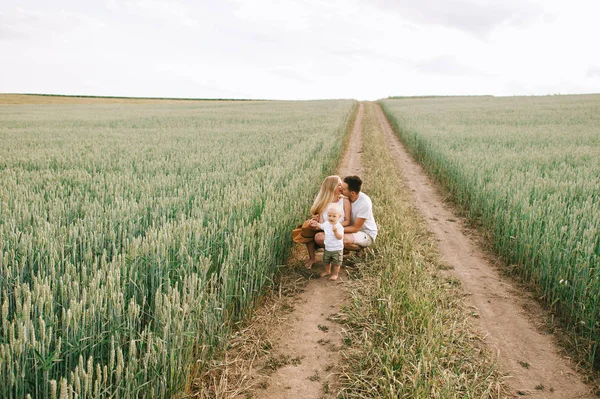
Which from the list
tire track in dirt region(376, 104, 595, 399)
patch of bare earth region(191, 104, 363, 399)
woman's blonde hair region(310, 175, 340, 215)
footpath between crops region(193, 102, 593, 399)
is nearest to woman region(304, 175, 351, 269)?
woman's blonde hair region(310, 175, 340, 215)

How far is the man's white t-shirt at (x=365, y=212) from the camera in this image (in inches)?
210

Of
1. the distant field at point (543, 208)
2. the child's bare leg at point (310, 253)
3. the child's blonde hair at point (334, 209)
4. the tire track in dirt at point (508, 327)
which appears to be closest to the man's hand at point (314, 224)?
the child's blonde hair at point (334, 209)

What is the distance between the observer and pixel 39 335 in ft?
6.99

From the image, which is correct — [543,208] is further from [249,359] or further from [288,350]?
[249,359]

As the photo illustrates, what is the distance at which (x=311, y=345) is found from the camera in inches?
142

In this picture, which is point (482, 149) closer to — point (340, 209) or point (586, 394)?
point (340, 209)

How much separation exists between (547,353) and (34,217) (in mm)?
5379

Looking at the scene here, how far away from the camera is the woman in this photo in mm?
5168

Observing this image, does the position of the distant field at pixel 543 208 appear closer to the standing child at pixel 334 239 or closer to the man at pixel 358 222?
the man at pixel 358 222

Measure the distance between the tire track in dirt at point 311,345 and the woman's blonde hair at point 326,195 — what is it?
94cm

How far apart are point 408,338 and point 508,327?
1.49 m

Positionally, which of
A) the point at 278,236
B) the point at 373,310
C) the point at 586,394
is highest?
the point at 278,236

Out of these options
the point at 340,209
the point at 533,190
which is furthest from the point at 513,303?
the point at 533,190

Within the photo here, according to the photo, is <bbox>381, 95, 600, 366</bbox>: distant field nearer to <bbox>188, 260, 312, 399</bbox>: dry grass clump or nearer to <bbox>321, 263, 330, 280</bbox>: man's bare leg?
<bbox>321, 263, 330, 280</bbox>: man's bare leg
